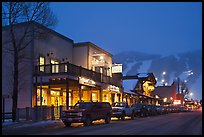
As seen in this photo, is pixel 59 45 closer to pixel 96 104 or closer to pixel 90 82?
pixel 90 82

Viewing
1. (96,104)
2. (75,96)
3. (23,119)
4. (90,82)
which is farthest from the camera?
(75,96)

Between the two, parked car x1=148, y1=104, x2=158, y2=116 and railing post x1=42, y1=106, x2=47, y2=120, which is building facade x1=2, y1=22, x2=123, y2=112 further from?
parked car x1=148, y1=104, x2=158, y2=116

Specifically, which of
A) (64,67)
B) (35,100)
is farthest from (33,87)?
(64,67)

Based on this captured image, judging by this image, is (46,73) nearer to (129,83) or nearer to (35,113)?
(35,113)

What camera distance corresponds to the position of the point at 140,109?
4362cm

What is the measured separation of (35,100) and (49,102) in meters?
3.58

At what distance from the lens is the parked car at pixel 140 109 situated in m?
41.9

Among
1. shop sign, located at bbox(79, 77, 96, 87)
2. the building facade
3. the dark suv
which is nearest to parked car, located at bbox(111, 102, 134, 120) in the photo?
shop sign, located at bbox(79, 77, 96, 87)

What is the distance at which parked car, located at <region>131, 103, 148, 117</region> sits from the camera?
4191cm

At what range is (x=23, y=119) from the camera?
30.9 meters

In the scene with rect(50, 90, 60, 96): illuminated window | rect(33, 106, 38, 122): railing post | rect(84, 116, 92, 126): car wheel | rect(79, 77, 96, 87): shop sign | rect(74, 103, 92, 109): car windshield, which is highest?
rect(79, 77, 96, 87): shop sign

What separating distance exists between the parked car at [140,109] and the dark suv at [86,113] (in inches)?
454

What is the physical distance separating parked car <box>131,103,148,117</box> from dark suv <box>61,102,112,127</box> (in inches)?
454

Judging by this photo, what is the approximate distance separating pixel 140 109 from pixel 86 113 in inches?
682
